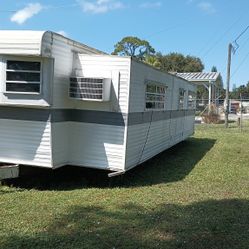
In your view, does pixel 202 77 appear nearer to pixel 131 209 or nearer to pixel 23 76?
pixel 23 76

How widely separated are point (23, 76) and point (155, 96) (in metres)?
3.80

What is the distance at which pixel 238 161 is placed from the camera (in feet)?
39.8

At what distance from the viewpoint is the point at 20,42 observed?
7461mm

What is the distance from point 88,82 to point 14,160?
1.96 m

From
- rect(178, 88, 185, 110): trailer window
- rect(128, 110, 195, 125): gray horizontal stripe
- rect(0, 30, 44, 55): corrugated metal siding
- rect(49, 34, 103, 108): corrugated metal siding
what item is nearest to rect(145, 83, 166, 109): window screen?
rect(128, 110, 195, 125): gray horizontal stripe

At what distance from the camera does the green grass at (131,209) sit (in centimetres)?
529

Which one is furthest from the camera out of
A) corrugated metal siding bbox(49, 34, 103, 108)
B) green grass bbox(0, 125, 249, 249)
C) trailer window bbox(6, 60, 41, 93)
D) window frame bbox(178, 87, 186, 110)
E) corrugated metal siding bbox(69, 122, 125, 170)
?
window frame bbox(178, 87, 186, 110)

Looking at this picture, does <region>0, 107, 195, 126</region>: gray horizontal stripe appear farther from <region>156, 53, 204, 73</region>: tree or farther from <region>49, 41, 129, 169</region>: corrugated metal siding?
<region>156, 53, 204, 73</region>: tree

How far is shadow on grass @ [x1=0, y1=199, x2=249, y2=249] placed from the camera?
5145 mm

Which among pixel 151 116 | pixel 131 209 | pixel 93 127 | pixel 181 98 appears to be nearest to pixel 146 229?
pixel 131 209

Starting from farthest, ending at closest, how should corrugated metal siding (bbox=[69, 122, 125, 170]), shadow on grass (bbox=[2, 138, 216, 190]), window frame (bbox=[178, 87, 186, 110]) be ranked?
window frame (bbox=[178, 87, 186, 110]) < shadow on grass (bbox=[2, 138, 216, 190]) < corrugated metal siding (bbox=[69, 122, 125, 170])

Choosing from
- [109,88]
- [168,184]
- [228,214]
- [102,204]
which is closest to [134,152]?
[168,184]

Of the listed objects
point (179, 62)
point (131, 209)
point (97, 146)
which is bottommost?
point (131, 209)

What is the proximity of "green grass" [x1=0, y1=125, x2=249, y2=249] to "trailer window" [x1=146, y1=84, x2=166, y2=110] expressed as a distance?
1535 mm
